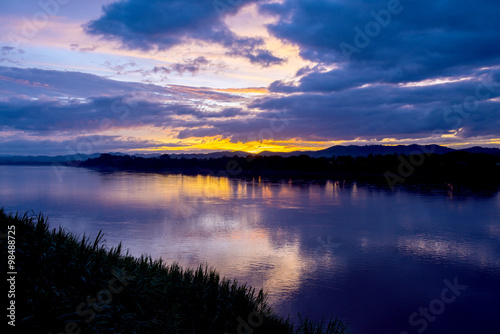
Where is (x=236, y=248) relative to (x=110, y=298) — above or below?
Answer: below

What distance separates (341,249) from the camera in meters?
20.0

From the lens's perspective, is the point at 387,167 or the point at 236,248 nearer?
the point at 236,248

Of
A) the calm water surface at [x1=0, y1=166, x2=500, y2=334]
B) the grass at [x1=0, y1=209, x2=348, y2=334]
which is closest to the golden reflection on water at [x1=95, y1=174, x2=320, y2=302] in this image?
the calm water surface at [x1=0, y1=166, x2=500, y2=334]

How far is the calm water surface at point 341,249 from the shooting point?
12578 mm

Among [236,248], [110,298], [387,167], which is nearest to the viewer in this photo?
[110,298]

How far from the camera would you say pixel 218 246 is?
66.5ft

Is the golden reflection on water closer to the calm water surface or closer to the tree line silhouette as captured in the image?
the calm water surface

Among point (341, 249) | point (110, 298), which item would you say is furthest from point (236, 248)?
point (110, 298)

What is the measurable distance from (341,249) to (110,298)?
14.8 m

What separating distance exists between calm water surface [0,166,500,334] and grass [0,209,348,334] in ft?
11.0

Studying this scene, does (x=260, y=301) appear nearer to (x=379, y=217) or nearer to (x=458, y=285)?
(x=458, y=285)

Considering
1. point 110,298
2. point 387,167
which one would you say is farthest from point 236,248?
point 387,167

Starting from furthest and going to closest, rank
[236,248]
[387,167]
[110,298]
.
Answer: [387,167]
[236,248]
[110,298]

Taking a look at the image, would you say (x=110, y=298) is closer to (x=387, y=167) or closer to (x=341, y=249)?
(x=341, y=249)
